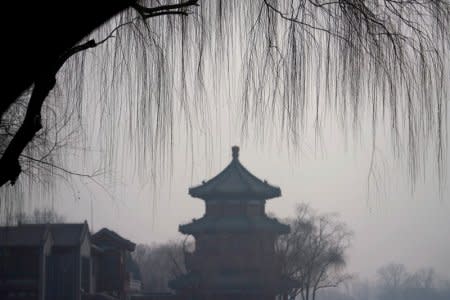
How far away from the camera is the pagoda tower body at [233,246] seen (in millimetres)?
34219

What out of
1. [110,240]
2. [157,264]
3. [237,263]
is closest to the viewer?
[110,240]

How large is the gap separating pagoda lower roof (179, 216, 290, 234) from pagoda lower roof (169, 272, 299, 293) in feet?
6.79

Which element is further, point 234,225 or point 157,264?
point 157,264

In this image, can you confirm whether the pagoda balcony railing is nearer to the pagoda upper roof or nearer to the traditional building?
the pagoda upper roof

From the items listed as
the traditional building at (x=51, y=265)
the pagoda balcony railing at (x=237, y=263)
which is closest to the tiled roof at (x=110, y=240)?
the traditional building at (x=51, y=265)

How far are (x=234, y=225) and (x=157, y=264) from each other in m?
41.5

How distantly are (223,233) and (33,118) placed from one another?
33.4 metres

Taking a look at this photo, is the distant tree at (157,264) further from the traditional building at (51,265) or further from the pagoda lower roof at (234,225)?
Answer: the traditional building at (51,265)

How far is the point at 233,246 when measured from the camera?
35219mm

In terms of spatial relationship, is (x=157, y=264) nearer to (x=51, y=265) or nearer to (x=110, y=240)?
(x=110, y=240)

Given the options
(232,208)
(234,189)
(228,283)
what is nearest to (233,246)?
(228,283)

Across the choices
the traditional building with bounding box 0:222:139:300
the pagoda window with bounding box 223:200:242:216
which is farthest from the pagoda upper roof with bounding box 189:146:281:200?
the traditional building with bounding box 0:222:139:300

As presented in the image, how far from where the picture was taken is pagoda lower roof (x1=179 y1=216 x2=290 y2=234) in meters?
35.1

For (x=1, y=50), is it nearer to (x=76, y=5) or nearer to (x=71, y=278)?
(x=76, y=5)
